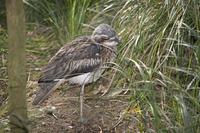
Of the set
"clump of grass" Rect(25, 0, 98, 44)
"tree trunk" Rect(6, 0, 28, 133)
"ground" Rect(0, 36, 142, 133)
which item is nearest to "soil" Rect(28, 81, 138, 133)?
"ground" Rect(0, 36, 142, 133)

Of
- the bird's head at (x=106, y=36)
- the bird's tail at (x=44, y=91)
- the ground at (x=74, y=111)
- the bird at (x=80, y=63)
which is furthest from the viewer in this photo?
the bird's head at (x=106, y=36)

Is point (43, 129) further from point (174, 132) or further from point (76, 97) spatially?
point (174, 132)

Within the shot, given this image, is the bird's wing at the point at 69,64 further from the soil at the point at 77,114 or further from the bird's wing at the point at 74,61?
the soil at the point at 77,114

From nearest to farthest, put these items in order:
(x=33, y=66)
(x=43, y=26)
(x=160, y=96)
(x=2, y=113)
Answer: (x=160, y=96) → (x=2, y=113) → (x=33, y=66) → (x=43, y=26)

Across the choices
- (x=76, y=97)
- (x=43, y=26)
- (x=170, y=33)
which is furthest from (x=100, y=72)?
(x=43, y=26)

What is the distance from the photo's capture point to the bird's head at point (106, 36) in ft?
19.8

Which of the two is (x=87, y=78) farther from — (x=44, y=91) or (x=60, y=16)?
(x=60, y=16)

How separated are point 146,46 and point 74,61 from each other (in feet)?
2.39

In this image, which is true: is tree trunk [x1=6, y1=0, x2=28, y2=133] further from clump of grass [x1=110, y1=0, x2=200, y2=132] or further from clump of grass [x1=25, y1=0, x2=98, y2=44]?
clump of grass [x1=25, y1=0, x2=98, y2=44]

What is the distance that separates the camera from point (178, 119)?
14.6 feet

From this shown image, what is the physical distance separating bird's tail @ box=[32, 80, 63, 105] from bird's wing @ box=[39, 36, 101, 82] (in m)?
0.05

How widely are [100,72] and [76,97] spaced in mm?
395

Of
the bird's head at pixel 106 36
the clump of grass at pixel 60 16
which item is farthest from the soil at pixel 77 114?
the clump of grass at pixel 60 16

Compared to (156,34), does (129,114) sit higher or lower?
lower
